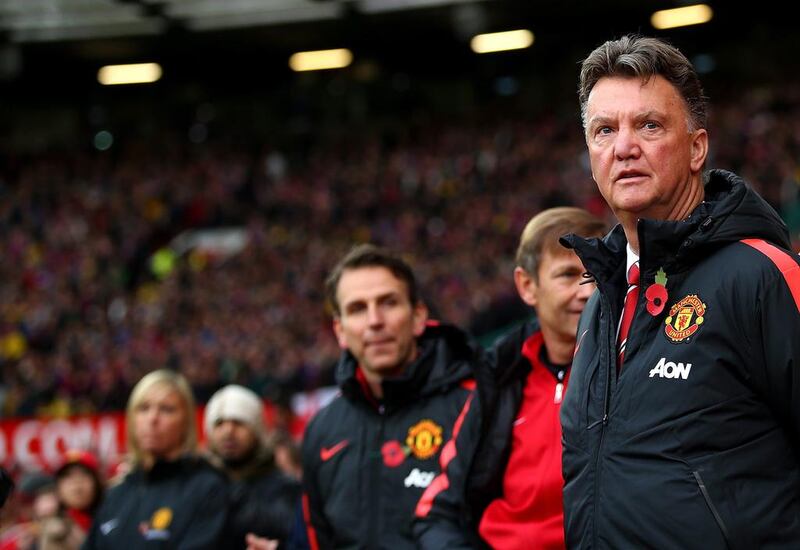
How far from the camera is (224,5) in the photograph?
65.2ft

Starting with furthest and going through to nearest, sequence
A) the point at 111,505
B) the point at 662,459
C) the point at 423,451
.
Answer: the point at 111,505
the point at 423,451
the point at 662,459

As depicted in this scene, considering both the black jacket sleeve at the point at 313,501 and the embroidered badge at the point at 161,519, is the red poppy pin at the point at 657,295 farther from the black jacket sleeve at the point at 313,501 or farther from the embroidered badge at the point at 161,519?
the embroidered badge at the point at 161,519

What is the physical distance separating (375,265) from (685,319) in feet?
6.06

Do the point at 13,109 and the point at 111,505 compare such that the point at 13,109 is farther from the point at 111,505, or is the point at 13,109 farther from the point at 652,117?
the point at 652,117

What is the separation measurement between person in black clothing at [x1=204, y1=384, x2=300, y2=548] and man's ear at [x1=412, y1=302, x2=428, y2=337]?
1.35 meters

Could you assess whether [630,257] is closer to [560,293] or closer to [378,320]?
[560,293]

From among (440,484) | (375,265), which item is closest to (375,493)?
(440,484)

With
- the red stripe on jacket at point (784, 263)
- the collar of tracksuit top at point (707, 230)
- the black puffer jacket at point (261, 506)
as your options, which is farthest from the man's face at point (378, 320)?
the red stripe on jacket at point (784, 263)

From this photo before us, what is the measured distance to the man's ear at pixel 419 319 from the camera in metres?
3.95

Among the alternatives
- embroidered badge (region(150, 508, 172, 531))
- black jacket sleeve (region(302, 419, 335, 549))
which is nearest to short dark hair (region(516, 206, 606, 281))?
black jacket sleeve (region(302, 419, 335, 549))

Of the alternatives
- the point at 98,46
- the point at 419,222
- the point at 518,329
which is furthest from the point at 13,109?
the point at 518,329

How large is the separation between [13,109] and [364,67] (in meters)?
9.60

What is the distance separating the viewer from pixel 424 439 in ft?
12.1

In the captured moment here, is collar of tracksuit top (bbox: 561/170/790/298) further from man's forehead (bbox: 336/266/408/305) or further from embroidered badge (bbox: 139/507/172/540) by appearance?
embroidered badge (bbox: 139/507/172/540)
